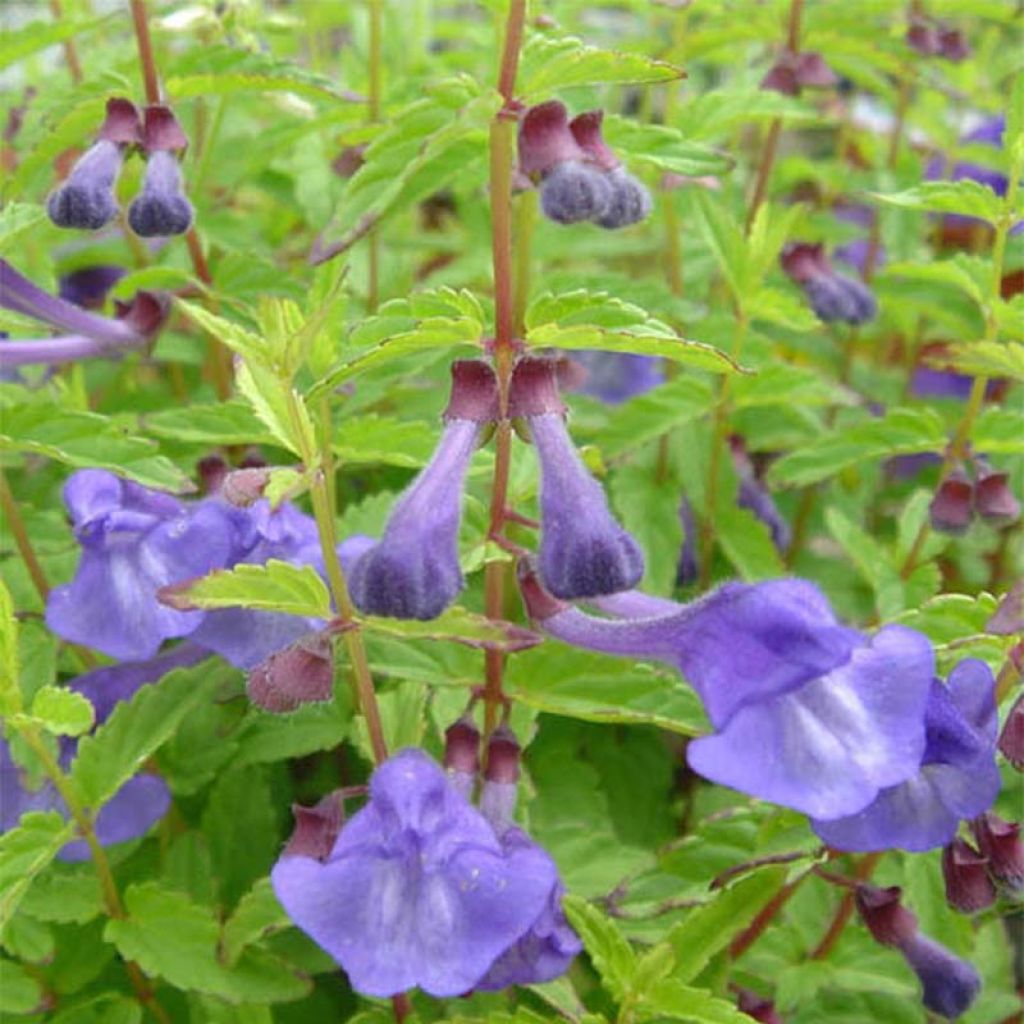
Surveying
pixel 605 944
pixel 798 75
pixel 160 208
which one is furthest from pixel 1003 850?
pixel 798 75

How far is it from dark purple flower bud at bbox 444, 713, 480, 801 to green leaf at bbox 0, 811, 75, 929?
1.22ft

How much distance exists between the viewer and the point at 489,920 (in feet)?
4.17

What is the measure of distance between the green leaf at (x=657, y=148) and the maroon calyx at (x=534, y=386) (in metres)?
0.40

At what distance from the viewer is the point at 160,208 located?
174cm

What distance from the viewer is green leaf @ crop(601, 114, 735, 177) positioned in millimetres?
1641

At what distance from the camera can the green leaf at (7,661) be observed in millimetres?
1370

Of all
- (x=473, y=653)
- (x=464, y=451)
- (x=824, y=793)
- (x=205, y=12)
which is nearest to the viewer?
(x=824, y=793)

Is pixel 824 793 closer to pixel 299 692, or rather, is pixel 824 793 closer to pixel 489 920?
pixel 489 920

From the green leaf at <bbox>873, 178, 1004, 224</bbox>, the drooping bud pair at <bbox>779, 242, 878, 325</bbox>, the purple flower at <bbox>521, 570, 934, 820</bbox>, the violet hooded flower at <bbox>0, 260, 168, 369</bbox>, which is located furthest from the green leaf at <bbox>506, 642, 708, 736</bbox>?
the drooping bud pair at <bbox>779, 242, 878, 325</bbox>

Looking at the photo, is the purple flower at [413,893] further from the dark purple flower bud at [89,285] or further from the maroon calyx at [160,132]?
the dark purple flower bud at [89,285]

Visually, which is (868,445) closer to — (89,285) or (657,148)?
(657,148)

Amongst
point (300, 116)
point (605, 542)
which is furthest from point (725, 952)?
point (300, 116)

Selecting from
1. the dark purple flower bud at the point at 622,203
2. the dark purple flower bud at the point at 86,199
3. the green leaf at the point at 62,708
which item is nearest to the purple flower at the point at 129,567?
the green leaf at the point at 62,708

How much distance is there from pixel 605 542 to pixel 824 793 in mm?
276
